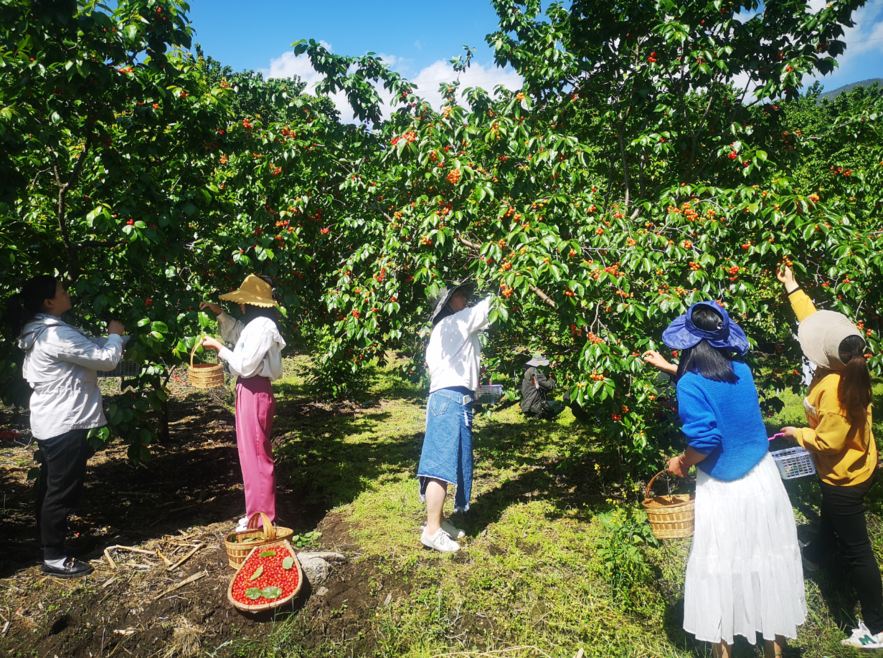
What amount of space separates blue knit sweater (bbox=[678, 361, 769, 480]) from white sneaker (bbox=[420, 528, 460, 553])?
6.48 feet

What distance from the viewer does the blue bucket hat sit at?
221cm

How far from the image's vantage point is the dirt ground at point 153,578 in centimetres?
280

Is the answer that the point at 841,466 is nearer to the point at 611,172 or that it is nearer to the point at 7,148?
the point at 611,172

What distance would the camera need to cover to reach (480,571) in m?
3.44

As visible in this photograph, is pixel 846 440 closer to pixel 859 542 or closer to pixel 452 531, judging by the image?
pixel 859 542

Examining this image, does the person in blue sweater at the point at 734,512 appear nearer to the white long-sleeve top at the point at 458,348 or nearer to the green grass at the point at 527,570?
the green grass at the point at 527,570

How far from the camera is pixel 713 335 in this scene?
2.21m

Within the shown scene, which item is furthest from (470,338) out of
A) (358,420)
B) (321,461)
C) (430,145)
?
(358,420)

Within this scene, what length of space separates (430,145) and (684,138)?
246cm

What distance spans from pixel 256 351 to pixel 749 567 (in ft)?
9.43

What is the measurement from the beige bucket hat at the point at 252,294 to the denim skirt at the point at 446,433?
1295 millimetres

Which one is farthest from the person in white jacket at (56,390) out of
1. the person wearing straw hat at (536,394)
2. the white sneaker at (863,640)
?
the person wearing straw hat at (536,394)

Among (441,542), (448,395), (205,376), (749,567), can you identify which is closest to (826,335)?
(749,567)

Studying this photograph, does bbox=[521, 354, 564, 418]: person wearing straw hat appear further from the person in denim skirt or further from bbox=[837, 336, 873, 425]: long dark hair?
bbox=[837, 336, 873, 425]: long dark hair
